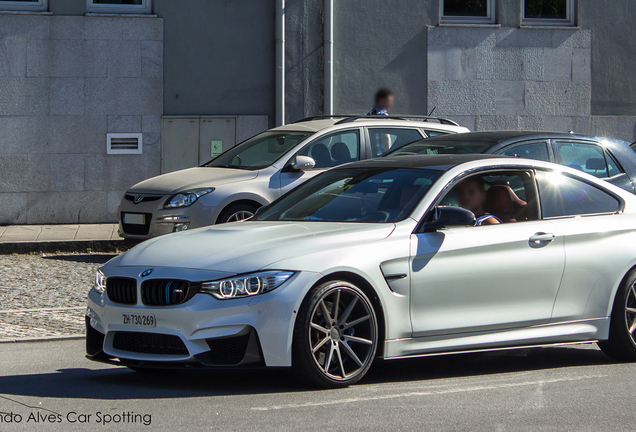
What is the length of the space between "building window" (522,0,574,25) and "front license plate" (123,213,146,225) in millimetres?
9524

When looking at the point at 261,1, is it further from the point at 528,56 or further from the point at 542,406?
the point at 542,406

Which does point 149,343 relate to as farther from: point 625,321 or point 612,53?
point 612,53

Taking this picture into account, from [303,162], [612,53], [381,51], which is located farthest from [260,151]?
[612,53]

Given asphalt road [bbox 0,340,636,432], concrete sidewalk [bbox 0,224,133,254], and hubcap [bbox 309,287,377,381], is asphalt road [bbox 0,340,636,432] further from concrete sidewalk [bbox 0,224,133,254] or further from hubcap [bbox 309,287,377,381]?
concrete sidewalk [bbox 0,224,133,254]

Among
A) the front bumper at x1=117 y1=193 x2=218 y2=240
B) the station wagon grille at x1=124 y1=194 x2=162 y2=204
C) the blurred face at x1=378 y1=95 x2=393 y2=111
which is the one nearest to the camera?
the front bumper at x1=117 y1=193 x2=218 y2=240

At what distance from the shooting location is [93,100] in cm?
1572

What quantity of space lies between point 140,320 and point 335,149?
6721 mm

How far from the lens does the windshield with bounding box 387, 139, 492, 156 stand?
29.6 feet

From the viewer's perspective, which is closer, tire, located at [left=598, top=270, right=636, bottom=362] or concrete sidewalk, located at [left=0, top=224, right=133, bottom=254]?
tire, located at [left=598, top=270, right=636, bottom=362]

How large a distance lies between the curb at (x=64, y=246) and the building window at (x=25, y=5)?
15.9 ft

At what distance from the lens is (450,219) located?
5.68m

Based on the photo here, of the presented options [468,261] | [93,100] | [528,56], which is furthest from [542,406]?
[528,56]

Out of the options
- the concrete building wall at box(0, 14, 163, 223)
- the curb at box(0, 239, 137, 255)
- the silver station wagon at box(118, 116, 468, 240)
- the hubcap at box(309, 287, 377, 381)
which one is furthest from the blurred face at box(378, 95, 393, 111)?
the hubcap at box(309, 287, 377, 381)

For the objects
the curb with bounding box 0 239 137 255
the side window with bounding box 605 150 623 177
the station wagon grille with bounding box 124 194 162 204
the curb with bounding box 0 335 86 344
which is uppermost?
the side window with bounding box 605 150 623 177
